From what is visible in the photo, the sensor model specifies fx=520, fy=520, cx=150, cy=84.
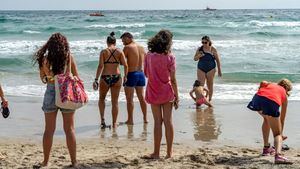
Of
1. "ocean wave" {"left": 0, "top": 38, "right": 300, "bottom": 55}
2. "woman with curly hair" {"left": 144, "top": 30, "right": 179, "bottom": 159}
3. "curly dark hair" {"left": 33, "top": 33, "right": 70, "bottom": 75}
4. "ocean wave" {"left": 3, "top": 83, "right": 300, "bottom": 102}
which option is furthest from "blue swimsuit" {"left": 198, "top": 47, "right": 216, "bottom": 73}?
"ocean wave" {"left": 0, "top": 38, "right": 300, "bottom": 55}

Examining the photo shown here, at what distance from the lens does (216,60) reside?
1061cm

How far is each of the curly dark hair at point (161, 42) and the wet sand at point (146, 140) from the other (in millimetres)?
1320

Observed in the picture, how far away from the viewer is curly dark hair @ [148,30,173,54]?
5.98 metres

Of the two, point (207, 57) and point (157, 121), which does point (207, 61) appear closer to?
point (207, 57)

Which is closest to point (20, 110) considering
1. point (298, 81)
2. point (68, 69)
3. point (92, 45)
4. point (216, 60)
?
point (216, 60)

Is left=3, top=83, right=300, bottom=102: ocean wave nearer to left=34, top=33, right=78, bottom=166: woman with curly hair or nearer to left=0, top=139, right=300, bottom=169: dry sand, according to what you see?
left=0, top=139, right=300, bottom=169: dry sand

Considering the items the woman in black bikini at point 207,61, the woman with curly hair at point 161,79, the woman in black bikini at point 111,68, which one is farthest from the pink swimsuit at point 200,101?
the woman with curly hair at point 161,79

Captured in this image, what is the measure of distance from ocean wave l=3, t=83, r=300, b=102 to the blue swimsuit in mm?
1120

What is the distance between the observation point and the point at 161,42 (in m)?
5.98

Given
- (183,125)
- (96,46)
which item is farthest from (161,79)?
(96,46)

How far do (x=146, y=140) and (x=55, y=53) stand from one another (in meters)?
2.66

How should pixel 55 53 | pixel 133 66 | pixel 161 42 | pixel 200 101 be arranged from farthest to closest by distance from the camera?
1. pixel 200 101
2. pixel 133 66
3. pixel 161 42
4. pixel 55 53

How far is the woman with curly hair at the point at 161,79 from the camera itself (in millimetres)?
6004

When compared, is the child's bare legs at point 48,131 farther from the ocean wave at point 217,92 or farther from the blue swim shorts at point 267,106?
the ocean wave at point 217,92
